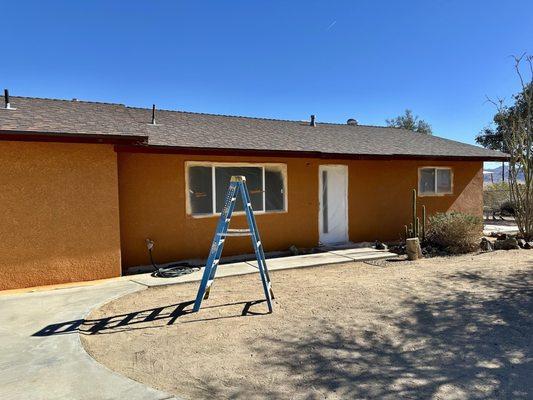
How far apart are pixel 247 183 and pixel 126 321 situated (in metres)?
5.06

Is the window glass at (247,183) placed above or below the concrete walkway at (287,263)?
above

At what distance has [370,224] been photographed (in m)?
11.6

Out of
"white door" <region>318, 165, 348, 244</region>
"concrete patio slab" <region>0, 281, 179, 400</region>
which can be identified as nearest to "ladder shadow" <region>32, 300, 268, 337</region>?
"concrete patio slab" <region>0, 281, 179, 400</region>

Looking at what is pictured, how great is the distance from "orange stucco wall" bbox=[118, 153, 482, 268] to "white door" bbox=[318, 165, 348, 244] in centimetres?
20

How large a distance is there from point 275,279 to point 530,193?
28.6 feet

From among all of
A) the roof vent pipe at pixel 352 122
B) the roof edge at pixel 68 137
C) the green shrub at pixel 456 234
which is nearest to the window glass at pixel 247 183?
the roof edge at pixel 68 137

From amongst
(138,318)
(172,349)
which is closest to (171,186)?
(138,318)

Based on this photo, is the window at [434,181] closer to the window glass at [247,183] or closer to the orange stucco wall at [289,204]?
the orange stucco wall at [289,204]

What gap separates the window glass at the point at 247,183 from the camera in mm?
9172

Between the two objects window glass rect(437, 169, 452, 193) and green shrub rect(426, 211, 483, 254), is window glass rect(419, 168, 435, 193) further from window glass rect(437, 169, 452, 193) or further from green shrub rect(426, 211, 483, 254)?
green shrub rect(426, 211, 483, 254)

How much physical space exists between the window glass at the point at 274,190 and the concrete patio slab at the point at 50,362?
16.2 ft

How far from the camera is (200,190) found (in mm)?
8953

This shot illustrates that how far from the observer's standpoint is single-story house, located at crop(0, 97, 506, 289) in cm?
665

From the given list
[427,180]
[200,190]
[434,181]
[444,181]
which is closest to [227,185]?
[200,190]
